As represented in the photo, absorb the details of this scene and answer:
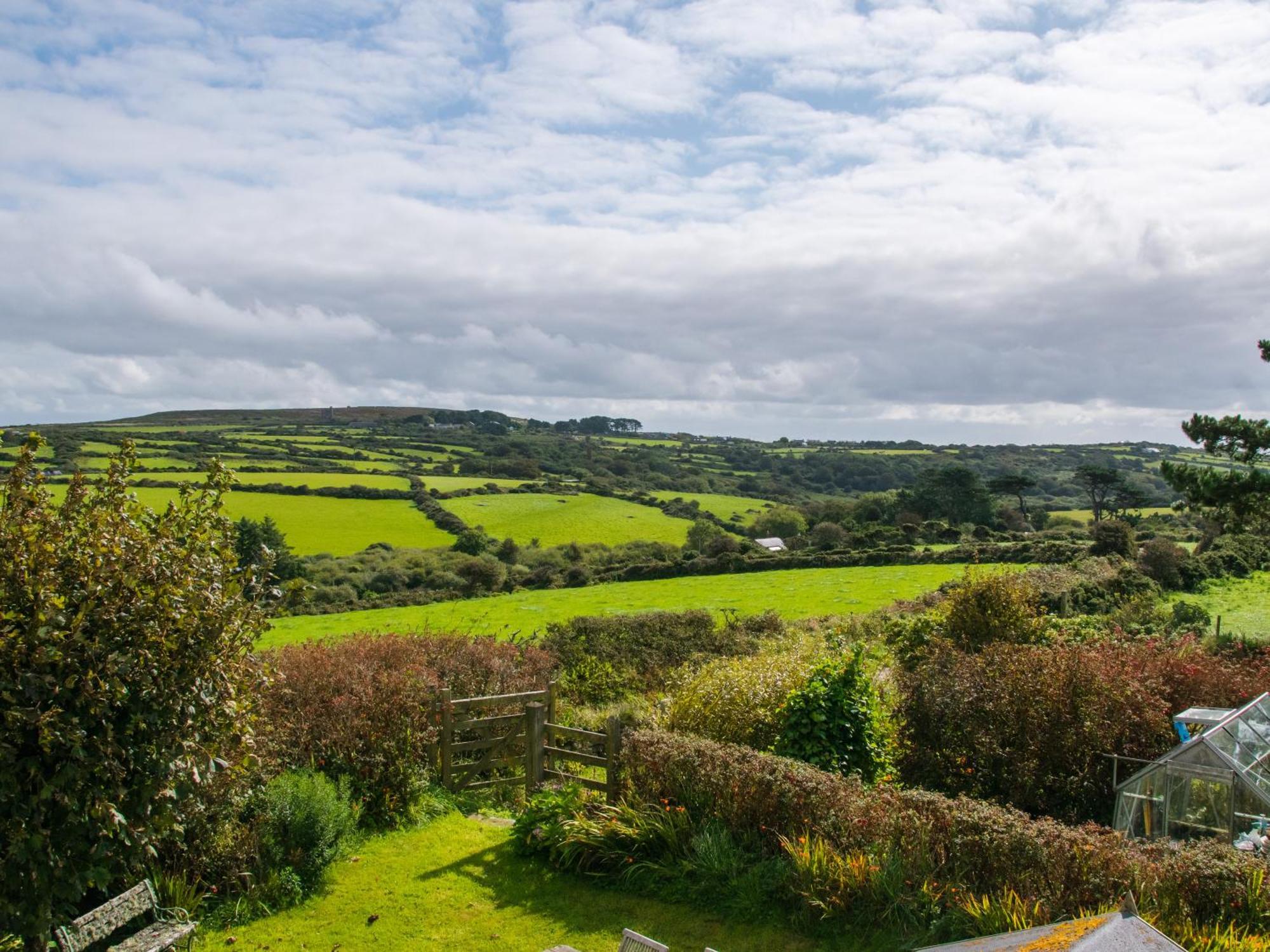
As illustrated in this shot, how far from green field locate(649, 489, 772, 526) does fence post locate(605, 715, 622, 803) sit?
216 ft

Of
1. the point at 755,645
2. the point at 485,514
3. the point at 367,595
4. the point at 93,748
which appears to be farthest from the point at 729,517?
the point at 93,748

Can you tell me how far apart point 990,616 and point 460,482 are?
65.7 meters

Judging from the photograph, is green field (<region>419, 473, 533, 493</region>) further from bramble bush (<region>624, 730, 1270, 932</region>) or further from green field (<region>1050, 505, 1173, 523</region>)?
bramble bush (<region>624, 730, 1270, 932</region>)

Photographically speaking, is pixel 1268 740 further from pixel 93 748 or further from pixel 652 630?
pixel 652 630

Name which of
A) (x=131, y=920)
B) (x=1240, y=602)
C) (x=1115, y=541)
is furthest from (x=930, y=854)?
(x=1115, y=541)

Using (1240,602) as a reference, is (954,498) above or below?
above

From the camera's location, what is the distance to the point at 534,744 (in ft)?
38.5

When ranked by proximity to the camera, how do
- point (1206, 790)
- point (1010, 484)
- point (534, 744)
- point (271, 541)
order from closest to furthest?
point (1206, 790)
point (534, 744)
point (271, 541)
point (1010, 484)

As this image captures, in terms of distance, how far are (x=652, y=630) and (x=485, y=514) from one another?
44.3 meters

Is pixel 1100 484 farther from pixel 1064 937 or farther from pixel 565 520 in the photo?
pixel 1064 937

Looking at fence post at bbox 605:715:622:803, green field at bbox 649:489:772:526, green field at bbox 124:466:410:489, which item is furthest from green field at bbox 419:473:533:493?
fence post at bbox 605:715:622:803

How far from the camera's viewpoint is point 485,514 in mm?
66688

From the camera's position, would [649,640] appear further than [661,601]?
No

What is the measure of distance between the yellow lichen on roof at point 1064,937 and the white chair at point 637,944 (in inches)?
94.5
